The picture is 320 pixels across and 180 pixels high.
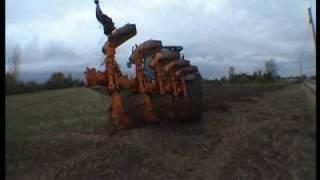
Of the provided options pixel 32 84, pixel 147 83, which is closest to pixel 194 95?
pixel 147 83

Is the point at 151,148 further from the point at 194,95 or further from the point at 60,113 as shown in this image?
the point at 60,113

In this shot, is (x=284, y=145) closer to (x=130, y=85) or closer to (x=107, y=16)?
(x=130, y=85)

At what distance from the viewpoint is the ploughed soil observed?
6.54 m

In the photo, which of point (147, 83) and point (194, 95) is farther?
point (194, 95)

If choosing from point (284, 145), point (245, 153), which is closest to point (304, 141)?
point (284, 145)

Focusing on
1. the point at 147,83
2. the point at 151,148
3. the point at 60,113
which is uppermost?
the point at 147,83

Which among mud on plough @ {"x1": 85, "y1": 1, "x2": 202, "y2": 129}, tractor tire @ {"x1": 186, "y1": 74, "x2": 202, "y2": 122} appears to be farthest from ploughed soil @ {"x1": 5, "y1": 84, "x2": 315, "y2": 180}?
mud on plough @ {"x1": 85, "y1": 1, "x2": 202, "y2": 129}

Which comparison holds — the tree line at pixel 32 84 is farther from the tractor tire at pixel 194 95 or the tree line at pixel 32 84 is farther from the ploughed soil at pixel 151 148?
the tractor tire at pixel 194 95

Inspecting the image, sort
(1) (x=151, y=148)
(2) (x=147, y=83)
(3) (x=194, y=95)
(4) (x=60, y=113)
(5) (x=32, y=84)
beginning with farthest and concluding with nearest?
(4) (x=60, y=113) < (3) (x=194, y=95) < (2) (x=147, y=83) < (1) (x=151, y=148) < (5) (x=32, y=84)

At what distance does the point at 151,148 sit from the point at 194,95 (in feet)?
9.92

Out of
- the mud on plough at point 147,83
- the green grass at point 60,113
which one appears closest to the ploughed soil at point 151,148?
the green grass at point 60,113

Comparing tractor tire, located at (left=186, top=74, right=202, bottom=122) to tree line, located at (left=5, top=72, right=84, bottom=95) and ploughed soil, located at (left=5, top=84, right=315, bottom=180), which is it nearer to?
ploughed soil, located at (left=5, top=84, right=315, bottom=180)

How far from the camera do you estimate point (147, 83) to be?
383 inches

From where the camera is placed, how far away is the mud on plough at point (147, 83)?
8867 mm
